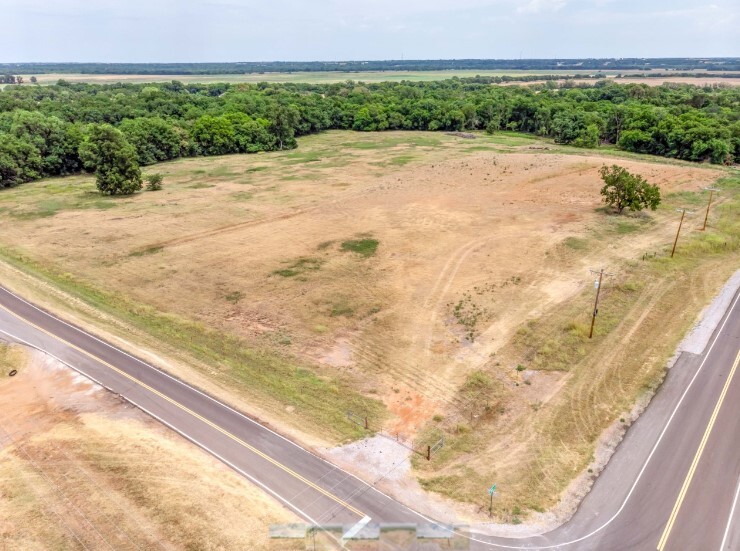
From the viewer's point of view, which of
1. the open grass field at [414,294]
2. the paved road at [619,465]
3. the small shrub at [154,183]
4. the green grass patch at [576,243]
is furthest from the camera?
the small shrub at [154,183]

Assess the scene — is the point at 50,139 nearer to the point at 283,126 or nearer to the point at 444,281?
the point at 283,126

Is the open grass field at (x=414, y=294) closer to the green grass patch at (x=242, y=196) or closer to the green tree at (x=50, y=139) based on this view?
the green grass patch at (x=242, y=196)

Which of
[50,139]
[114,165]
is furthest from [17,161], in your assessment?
[114,165]

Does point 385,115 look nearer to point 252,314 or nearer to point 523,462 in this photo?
point 252,314

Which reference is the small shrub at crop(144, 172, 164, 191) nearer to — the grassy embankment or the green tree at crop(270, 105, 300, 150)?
the green tree at crop(270, 105, 300, 150)

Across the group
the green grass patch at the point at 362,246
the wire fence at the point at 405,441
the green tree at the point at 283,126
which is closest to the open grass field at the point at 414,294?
the green grass patch at the point at 362,246

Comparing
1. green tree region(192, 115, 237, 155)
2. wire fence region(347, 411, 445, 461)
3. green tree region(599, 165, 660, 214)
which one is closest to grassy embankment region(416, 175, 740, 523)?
wire fence region(347, 411, 445, 461)
